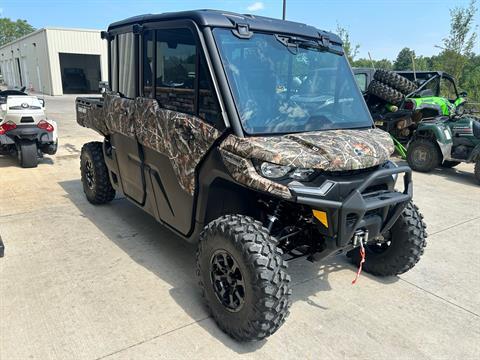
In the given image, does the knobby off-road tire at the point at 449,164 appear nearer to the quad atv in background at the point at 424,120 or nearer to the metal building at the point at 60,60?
the quad atv in background at the point at 424,120

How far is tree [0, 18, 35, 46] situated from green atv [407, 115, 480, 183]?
101m

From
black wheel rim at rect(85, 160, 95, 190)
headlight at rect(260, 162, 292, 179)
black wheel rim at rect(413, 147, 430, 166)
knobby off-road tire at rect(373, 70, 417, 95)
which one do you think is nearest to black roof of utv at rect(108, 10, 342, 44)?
headlight at rect(260, 162, 292, 179)

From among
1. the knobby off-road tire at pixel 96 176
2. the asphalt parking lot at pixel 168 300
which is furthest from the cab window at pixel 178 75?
the knobby off-road tire at pixel 96 176

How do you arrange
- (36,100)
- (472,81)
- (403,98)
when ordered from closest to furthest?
1. (36,100)
2. (403,98)
3. (472,81)

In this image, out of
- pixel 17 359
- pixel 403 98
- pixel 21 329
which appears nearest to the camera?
pixel 17 359

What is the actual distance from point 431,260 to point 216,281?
252cm

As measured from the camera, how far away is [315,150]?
8.86 ft

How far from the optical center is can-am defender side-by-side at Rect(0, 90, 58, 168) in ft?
23.5

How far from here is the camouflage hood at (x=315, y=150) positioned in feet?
8.54

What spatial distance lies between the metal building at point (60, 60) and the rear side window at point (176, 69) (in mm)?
28225

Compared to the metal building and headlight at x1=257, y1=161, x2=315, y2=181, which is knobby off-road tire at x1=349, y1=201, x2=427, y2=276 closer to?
headlight at x1=257, y1=161, x2=315, y2=181

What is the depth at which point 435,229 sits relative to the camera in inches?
202

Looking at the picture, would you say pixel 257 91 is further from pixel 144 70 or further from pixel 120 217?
pixel 120 217

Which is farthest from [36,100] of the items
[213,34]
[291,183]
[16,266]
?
[291,183]
